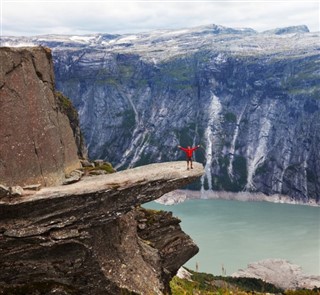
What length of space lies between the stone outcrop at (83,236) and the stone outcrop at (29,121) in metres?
1.81

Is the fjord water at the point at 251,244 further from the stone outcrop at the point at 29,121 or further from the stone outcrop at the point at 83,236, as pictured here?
the stone outcrop at the point at 29,121

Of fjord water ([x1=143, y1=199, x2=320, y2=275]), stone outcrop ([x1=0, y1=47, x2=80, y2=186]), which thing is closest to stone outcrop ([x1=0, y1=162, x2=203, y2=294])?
stone outcrop ([x1=0, y1=47, x2=80, y2=186])

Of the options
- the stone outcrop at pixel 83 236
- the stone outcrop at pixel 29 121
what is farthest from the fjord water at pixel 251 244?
the stone outcrop at pixel 29 121

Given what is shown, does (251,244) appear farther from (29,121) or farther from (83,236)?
(29,121)

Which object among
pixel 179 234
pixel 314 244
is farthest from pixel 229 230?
pixel 179 234

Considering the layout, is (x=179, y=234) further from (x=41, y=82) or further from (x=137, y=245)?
(x=41, y=82)

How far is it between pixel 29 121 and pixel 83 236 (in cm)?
722

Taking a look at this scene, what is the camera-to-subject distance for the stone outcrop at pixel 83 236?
896 inches

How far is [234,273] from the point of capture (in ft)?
430

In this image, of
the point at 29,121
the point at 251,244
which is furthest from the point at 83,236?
the point at 251,244

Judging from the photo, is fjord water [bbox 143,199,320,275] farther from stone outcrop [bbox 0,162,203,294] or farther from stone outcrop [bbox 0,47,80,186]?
stone outcrop [bbox 0,47,80,186]

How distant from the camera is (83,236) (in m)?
24.0

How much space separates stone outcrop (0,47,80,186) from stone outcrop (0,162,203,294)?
5.95 feet

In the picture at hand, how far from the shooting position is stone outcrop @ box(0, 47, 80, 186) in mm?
23891
